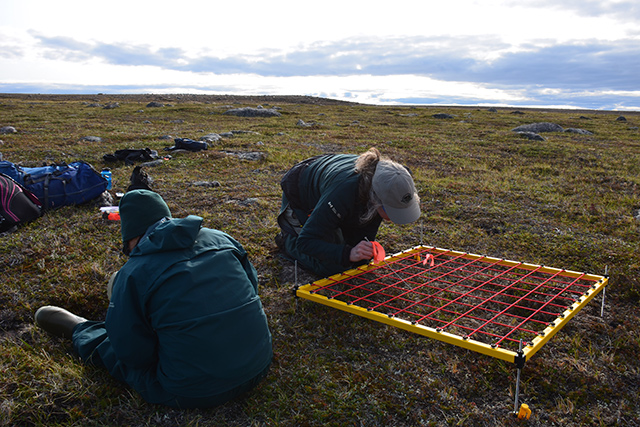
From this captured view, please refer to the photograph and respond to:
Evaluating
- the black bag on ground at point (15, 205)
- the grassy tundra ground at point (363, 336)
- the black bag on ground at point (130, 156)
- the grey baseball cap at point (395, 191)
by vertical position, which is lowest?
the grassy tundra ground at point (363, 336)

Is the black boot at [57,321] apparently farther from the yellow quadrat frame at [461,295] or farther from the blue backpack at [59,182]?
the blue backpack at [59,182]

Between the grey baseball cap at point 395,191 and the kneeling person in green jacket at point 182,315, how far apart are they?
1.52 metres

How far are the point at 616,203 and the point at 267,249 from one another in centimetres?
746

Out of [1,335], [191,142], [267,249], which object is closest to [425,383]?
[267,249]

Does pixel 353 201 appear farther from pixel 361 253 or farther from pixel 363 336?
pixel 363 336

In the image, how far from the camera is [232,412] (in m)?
3.11

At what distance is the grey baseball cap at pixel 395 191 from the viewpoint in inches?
149

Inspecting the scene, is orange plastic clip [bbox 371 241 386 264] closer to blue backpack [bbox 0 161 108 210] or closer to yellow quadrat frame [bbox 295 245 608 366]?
yellow quadrat frame [bbox 295 245 608 366]

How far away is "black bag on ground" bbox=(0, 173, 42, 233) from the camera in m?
6.29

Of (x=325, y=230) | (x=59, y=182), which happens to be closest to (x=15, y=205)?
(x=59, y=182)

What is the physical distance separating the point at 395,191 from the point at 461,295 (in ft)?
5.69

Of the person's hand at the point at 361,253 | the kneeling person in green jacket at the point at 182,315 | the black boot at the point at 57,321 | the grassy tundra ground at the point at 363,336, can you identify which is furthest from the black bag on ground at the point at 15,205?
the person's hand at the point at 361,253

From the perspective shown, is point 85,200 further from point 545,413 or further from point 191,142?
point 545,413

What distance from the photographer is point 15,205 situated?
255 inches
